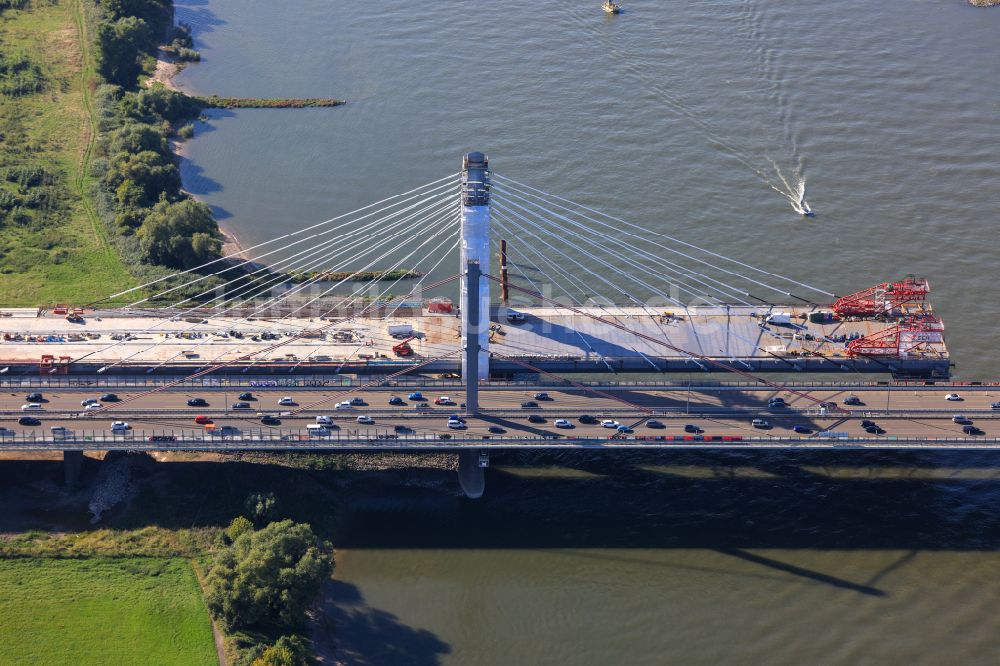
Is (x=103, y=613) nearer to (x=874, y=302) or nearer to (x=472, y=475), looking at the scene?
Result: (x=472, y=475)

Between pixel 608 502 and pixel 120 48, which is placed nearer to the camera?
pixel 608 502

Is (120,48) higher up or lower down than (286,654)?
higher up

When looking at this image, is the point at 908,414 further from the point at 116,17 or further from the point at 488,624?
the point at 116,17

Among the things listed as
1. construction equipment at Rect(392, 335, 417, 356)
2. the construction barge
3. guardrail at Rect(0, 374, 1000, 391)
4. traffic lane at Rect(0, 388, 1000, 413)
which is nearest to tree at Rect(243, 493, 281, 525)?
traffic lane at Rect(0, 388, 1000, 413)

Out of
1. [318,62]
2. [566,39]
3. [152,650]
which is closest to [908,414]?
[152,650]

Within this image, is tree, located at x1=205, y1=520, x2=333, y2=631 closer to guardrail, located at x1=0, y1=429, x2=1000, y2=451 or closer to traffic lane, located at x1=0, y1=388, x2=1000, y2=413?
guardrail, located at x1=0, y1=429, x2=1000, y2=451

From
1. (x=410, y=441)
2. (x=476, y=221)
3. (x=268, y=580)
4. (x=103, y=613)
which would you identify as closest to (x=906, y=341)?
(x=476, y=221)
